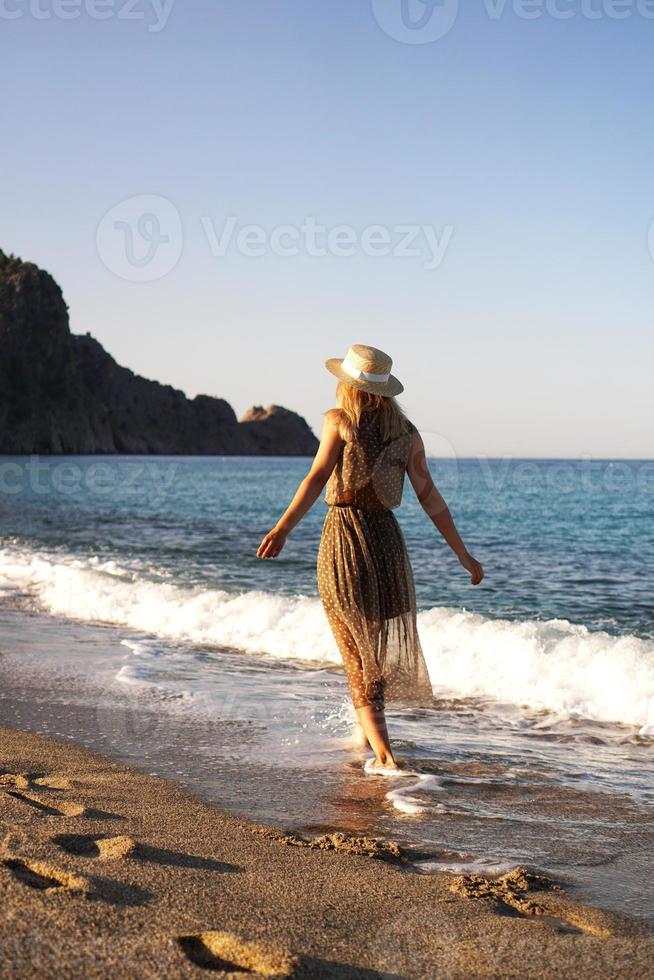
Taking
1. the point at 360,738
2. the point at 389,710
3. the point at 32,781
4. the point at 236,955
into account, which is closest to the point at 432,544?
the point at 389,710

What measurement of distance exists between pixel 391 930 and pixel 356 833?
3.62 feet

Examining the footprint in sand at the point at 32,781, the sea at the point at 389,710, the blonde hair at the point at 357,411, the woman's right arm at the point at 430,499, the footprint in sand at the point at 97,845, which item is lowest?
the sea at the point at 389,710

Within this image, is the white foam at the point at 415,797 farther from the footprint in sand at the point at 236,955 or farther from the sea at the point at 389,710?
the footprint in sand at the point at 236,955

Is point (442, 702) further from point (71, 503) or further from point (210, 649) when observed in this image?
point (71, 503)

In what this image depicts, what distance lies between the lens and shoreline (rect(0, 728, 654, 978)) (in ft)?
7.73

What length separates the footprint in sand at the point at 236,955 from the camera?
232 cm

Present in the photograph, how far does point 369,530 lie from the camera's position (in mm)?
4750

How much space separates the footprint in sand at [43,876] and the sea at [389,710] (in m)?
1.28

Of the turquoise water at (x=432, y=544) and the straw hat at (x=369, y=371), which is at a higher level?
the straw hat at (x=369, y=371)

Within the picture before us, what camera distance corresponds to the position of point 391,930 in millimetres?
2682

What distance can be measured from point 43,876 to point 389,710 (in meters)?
3.91

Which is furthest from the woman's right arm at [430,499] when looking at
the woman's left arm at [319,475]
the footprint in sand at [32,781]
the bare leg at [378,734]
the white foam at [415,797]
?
the footprint in sand at [32,781]

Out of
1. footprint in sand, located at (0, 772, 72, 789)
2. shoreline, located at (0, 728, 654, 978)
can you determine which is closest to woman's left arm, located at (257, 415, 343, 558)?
footprint in sand, located at (0, 772, 72, 789)

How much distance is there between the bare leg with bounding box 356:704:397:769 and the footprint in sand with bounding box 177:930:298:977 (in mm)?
2403
